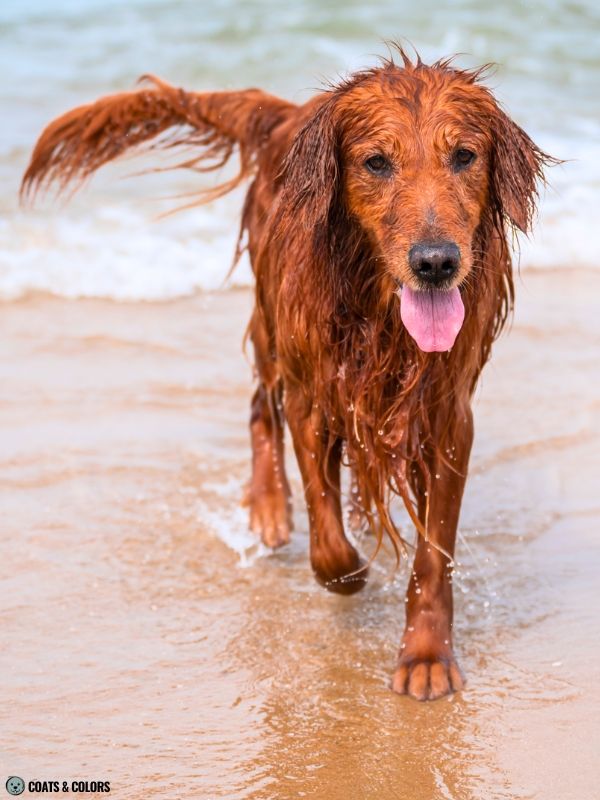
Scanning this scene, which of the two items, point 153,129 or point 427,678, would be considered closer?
point 427,678

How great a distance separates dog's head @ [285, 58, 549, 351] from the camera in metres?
3.22

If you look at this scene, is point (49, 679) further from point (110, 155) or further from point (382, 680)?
point (110, 155)

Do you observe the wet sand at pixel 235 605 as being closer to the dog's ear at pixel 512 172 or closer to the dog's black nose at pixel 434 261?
the dog's black nose at pixel 434 261

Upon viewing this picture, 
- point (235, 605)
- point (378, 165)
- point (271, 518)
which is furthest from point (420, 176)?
point (271, 518)

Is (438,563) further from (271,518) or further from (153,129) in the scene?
Result: (153,129)

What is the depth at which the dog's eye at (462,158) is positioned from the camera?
3.31 metres

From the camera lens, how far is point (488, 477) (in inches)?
195

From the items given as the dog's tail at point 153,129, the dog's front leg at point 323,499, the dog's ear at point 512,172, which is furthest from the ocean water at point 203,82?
the dog's ear at point 512,172

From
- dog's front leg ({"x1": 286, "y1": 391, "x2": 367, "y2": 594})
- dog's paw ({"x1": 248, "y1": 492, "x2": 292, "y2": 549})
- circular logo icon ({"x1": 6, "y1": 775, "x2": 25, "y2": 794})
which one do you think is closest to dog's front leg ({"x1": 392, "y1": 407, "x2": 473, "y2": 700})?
dog's front leg ({"x1": 286, "y1": 391, "x2": 367, "y2": 594})

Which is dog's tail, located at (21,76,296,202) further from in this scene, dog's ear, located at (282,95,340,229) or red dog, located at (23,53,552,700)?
dog's ear, located at (282,95,340,229)

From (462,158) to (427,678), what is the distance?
1.36 meters

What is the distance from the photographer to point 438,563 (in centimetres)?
373

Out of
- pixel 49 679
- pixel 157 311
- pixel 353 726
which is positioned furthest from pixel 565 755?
pixel 157 311

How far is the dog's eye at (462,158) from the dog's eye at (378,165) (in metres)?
0.16
